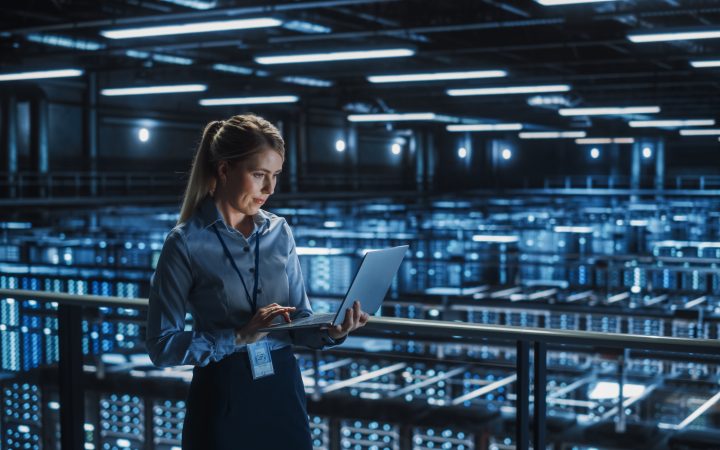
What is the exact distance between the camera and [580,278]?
1004cm

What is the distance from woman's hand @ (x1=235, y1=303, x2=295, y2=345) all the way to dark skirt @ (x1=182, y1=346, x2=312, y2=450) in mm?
74

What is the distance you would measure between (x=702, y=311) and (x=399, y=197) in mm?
18073

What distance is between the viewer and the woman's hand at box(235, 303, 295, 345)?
5.83 ft

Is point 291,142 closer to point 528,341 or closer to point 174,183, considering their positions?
point 174,183

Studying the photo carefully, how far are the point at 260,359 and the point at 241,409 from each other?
0.11 metres

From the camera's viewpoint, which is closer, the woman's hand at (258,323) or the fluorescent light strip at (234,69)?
the woman's hand at (258,323)

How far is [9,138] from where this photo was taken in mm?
18375

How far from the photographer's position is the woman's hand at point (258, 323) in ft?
5.83

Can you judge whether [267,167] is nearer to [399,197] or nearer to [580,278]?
[580,278]

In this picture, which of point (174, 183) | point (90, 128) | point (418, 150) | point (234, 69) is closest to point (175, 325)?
point (234, 69)

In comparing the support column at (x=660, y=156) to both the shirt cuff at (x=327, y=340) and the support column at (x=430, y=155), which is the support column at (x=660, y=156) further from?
the shirt cuff at (x=327, y=340)

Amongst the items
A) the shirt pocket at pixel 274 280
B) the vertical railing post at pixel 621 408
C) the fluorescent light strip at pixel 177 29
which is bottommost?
the vertical railing post at pixel 621 408

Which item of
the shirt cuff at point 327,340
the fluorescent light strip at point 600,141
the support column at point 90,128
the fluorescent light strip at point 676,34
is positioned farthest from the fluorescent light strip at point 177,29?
the fluorescent light strip at point 600,141

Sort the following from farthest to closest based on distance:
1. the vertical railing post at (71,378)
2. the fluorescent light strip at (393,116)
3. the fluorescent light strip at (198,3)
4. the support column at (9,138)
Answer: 1. the fluorescent light strip at (393,116)
2. the support column at (9,138)
3. the fluorescent light strip at (198,3)
4. the vertical railing post at (71,378)
